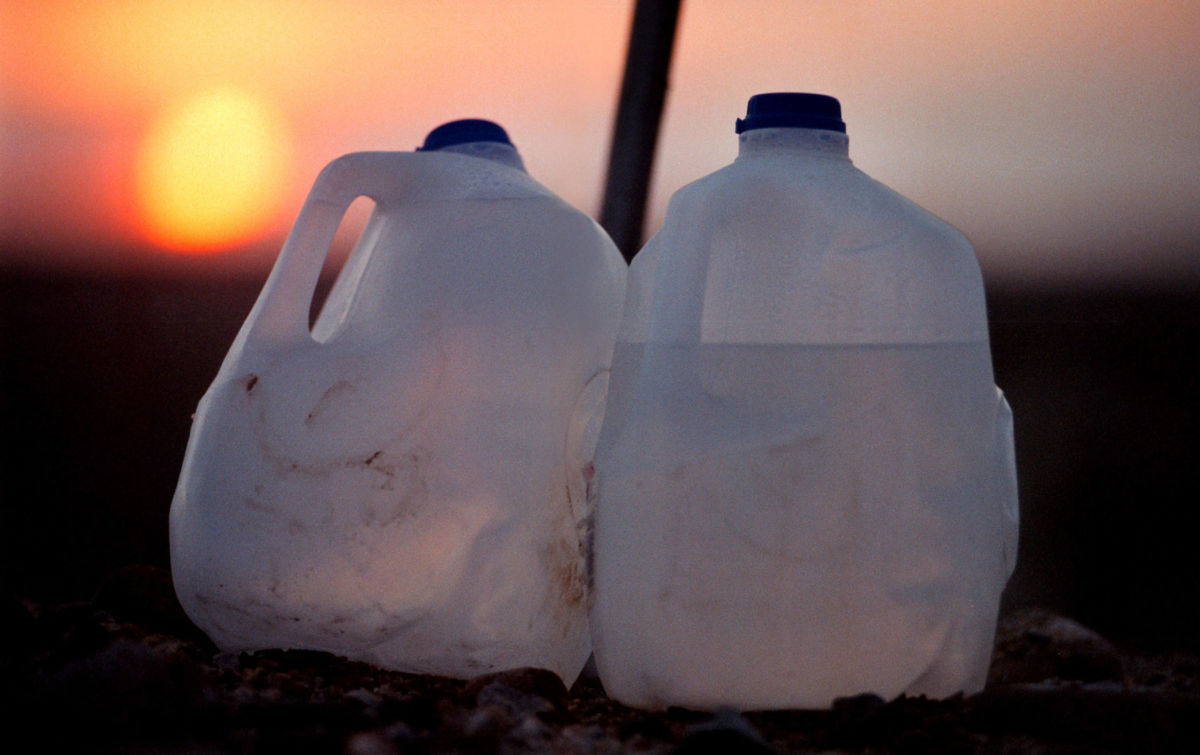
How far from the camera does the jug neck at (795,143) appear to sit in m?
1.30

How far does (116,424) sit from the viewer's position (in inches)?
82.7

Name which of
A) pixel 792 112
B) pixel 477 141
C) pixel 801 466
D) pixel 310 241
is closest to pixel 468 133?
pixel 477 141

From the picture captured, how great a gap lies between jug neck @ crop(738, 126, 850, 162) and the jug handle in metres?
0.46

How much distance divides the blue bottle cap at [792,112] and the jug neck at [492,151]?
38 centimetres

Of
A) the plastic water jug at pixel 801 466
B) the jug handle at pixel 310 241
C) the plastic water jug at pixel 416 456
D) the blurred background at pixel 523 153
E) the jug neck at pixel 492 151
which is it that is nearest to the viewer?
the plastic water jug at pixel 801 466

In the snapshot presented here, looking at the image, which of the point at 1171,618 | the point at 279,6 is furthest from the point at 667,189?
the point at 1171,618

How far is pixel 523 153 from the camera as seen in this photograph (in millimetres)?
2068

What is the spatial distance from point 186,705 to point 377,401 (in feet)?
1.56

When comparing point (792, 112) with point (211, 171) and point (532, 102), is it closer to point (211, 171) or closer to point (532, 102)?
point (532, 102)

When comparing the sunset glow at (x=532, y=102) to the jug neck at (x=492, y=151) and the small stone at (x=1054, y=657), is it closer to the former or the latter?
the jug neck at (x=492, y=151)

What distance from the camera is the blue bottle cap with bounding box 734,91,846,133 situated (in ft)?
4.28

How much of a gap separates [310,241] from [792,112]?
0.63 meters

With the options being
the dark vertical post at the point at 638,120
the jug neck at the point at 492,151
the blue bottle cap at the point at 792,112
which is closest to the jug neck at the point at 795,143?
the blue bottle cap at the point at 792,112

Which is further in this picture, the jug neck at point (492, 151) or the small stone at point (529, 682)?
the jug neck at point (492, 151)
